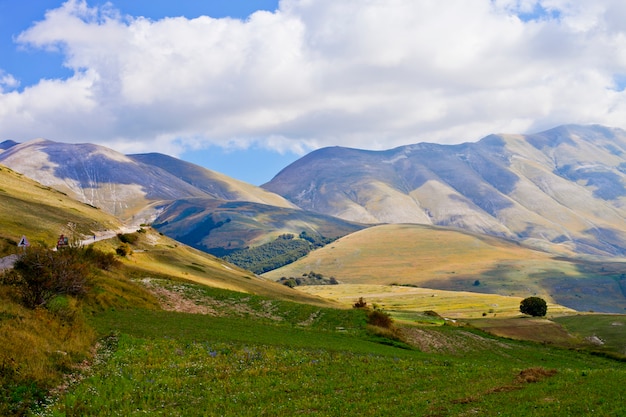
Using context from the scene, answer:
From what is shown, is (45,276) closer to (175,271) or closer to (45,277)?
(45,277)

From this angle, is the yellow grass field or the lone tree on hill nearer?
the lone tree on hill

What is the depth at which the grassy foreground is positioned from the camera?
2203 cm

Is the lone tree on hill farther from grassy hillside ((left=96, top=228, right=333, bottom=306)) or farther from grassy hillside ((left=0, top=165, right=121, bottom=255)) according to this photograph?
grassy hillside ((left=0, top=165, right=121, bottom=255))

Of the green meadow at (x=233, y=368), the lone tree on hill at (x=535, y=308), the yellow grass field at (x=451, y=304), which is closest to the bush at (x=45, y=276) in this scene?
the green meadow at (x=233, y=368)

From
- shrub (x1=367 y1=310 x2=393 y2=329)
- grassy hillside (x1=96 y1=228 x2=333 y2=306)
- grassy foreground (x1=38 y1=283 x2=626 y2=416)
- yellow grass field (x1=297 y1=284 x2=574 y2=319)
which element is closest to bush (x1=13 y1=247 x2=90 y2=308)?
grassy foreground (x1=38 y1=283 x2=626 y2=416)

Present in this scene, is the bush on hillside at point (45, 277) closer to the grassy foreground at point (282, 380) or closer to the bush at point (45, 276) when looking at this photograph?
the bush at point (45, 276)

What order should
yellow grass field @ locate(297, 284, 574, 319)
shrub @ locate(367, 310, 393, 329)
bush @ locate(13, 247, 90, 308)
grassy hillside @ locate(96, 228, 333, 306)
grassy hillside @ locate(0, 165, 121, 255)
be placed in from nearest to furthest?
bush @ locate(13, 247, 90, 308)
shrub @ locate(367, 310, 393, 329)
grassy hillside @ locate(0, 165, 121, 255)
grassy hillside @ locate(96, 228, 333, 306)
yellow grass field @ locate(297, 284, 574, 319)

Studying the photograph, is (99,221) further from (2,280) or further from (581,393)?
(581,393)

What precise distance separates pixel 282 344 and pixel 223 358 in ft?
27.5

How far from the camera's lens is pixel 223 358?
31.2m

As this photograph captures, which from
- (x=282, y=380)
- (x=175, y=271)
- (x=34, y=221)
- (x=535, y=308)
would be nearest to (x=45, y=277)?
(x=282, y=380)

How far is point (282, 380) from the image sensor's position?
27281 millimetres

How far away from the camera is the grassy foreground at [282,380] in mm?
22031

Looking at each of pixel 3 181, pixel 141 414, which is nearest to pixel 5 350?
pixel 141 414
